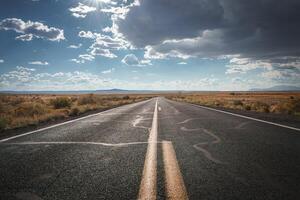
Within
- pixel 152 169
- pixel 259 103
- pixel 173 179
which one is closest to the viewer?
pixel 173 179

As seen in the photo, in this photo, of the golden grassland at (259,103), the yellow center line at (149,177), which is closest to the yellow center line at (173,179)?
the yellow center line at (149,177)

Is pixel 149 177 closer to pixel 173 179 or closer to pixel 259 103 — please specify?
pixel 173 179

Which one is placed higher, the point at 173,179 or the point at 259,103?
the point at 173,179

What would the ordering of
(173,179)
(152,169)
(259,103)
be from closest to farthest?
(173,179) < (152,169) < (259,103)

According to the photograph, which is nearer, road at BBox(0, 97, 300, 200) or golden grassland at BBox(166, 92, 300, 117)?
road at BBox(0, 97, 300, 200)

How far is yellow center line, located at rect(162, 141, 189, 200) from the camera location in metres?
2.74

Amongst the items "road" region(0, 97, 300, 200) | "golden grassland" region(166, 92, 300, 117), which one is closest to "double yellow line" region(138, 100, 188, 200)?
"road" region(0, 97, 300, 200)

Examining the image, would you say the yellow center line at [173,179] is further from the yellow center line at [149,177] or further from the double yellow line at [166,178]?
the yellow center line at [149,177]

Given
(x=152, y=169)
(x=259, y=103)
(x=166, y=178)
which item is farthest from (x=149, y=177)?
(x=259, y=103)

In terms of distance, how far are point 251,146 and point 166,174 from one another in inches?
109

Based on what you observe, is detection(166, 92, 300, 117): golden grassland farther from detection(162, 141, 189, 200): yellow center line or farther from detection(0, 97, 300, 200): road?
detection(162, 141, 189, 200): yellow center line

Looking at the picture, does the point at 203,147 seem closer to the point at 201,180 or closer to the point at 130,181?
the point at 201,180

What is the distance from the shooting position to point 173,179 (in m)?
3.26

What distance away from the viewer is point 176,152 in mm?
4934
